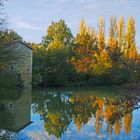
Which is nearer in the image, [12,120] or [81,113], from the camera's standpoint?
[12,120]

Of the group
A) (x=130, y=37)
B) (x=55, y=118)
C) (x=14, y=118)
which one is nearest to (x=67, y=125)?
(x=55, y=118)

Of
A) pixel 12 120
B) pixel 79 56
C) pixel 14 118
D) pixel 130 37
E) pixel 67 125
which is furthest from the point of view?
pixel 130 37

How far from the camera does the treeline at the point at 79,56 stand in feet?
120

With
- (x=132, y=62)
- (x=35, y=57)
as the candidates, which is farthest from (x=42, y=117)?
(x=35, y=57)

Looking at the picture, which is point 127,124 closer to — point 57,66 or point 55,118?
point 55,118

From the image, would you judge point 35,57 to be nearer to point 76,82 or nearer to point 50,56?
point 50,56

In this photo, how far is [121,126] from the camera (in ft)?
42.3

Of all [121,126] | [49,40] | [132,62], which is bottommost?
[121,126]

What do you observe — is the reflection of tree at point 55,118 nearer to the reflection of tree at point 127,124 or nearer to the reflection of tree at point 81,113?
the reflection of tree at point 81,113

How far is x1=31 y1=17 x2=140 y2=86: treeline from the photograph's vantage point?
3656 cm

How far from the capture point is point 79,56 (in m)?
41.5

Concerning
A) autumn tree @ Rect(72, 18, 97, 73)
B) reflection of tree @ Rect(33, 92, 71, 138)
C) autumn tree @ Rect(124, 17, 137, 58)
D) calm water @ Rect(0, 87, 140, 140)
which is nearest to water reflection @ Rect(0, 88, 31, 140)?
calm water @ Rect(0, 87, 140, 140)

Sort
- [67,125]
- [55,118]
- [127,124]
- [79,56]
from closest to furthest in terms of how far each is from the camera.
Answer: [67,125]
[127,124]
[55,118]
[79,56]

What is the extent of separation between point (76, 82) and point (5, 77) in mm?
23896
